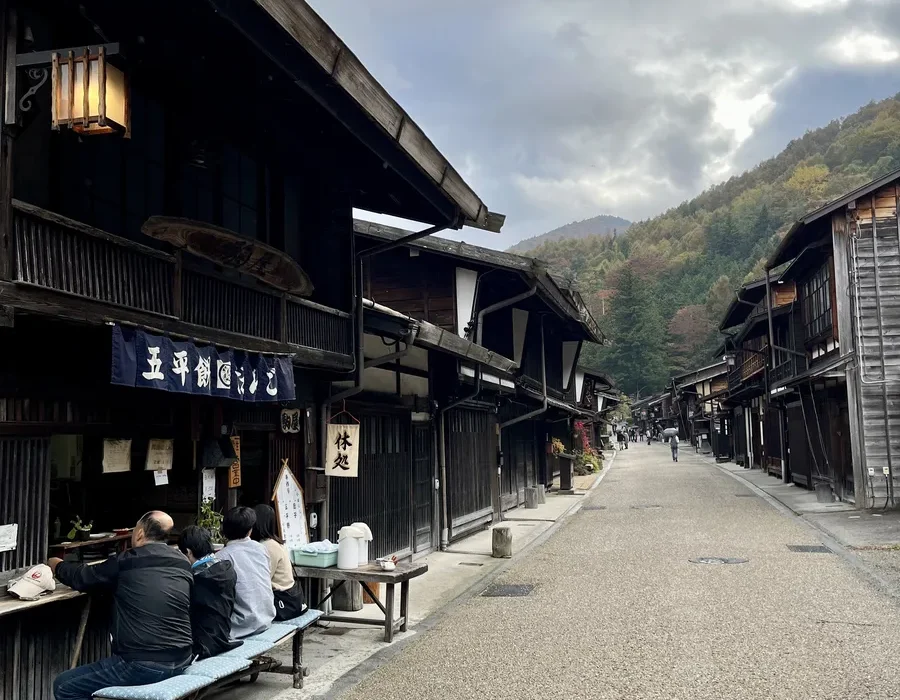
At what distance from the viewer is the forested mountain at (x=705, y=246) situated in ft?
316

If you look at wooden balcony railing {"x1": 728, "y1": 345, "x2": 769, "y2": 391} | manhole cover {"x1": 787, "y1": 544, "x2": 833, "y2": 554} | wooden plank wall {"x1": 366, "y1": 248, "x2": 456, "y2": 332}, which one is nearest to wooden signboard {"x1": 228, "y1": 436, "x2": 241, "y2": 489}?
wooden plank wall {"x1": 366, "y1": 248, "x2": 456, "y2": 332}

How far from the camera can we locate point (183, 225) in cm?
678

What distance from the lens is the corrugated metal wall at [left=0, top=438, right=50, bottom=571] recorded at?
18.4 feet

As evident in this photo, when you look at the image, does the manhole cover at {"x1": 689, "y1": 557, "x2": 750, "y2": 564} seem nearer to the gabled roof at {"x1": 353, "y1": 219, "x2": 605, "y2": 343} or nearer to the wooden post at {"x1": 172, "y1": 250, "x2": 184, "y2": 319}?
the gabled roof at {"x1": 353, "y1": 219, "x2": 605, "y2": 343}

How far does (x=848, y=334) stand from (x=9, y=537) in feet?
70.6

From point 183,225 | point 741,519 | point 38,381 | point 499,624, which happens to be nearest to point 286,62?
point 183,225

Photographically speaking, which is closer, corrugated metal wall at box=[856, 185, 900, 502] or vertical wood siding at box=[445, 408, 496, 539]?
vertical wood siding at box=[445, 408, 496, 539]

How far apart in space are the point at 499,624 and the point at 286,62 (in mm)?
6873

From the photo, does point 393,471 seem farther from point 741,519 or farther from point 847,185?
point 847,185

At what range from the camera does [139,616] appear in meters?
5.47

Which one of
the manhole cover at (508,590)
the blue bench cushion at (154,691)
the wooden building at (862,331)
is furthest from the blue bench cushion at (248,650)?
the wooden building at (862,331)

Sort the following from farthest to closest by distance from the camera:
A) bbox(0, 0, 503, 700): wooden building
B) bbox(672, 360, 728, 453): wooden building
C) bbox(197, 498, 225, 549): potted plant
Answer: bbox(672, 360, 728, 453): wooden building → bbox(197, 498, 225, 549): potted plant → bbox(0, 0, 503, 700): wooden building

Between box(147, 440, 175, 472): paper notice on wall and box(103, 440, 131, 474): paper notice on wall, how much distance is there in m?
0.33

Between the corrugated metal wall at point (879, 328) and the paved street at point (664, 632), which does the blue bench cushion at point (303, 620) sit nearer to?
the paved street at point (664, 632)
